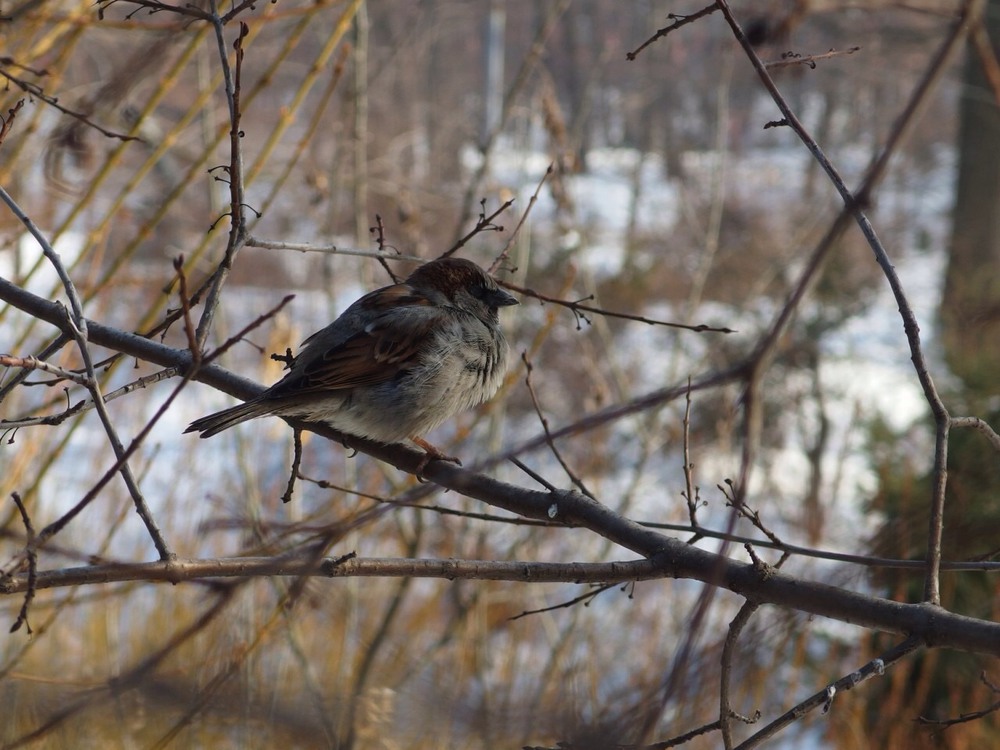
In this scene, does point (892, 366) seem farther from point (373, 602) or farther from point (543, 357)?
point (373, 602)

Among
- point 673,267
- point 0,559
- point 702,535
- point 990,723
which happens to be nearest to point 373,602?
point 0,559

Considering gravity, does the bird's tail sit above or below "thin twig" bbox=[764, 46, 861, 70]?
below

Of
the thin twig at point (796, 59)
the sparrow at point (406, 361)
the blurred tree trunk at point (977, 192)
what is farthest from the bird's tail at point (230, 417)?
the blurred tree trunk at point (977, 192)

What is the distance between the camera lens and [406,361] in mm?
2639

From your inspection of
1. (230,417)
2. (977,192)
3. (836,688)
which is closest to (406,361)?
(230,417)

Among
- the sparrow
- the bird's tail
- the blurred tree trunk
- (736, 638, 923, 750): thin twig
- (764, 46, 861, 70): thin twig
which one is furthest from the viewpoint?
the blurred tree trunk

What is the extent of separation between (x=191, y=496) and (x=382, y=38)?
7.59 metres

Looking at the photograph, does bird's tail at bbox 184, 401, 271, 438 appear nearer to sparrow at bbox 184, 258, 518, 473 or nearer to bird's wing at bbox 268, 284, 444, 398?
sparrow at bbox 184, 258, 518, 473

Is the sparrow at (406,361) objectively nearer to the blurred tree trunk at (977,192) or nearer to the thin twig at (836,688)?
the thin twig at (836,688)

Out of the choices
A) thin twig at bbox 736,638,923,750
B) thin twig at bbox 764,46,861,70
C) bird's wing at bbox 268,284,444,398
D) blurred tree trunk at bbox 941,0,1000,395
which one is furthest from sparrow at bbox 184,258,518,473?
blurred tree trunk at bbox 941,0,1000,395

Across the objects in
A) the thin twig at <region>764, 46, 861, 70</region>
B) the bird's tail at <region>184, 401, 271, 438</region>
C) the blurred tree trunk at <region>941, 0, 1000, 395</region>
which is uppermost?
the blurred tree trunk at <region>941, 0, 1000, 395</region>

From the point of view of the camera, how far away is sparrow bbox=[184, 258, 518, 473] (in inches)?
97.7

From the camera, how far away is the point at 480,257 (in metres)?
9.20

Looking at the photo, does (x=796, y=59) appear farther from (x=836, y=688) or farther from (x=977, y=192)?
(x=977, y=192)
